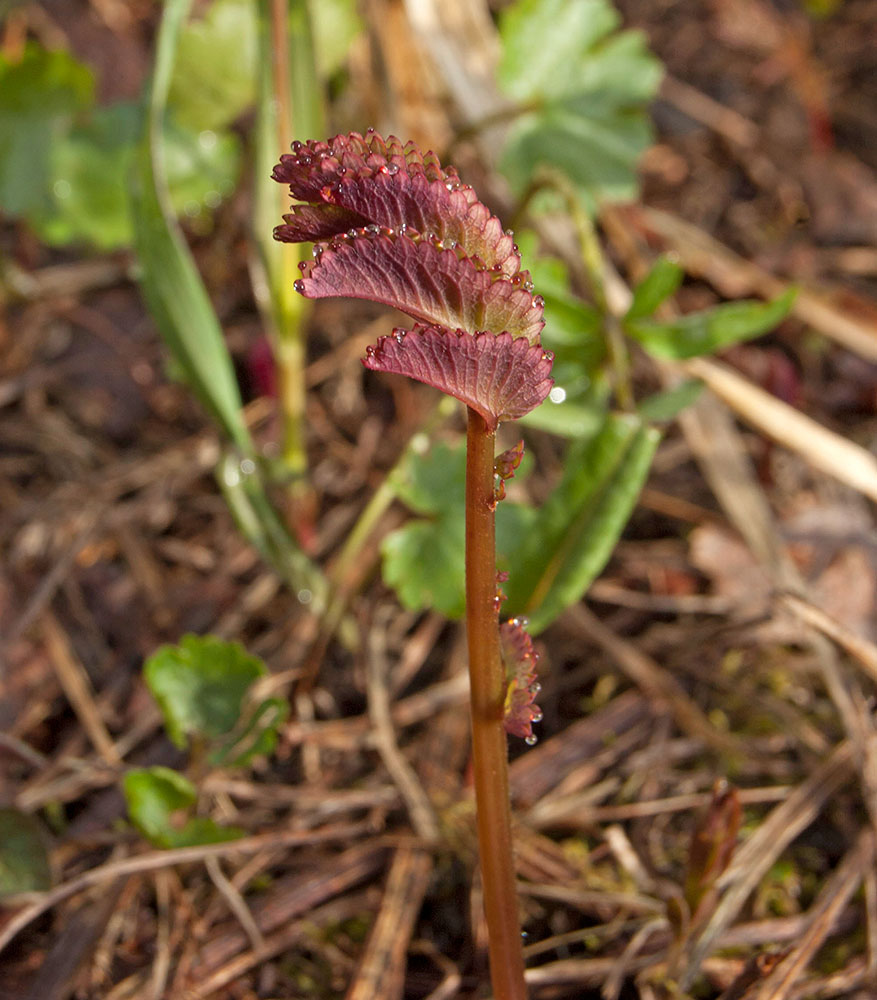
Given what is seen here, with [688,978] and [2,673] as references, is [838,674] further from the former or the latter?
[2,673]

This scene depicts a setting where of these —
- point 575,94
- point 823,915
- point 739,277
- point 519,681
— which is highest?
point 575,94

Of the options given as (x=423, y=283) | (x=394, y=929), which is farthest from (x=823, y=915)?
(x=423, y=283)

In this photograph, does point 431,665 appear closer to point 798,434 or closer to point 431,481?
point 431,481

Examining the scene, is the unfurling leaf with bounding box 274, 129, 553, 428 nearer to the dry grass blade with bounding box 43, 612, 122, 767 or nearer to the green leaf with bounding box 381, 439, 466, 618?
the green leaf with bounding box 381, 439, 466, 618

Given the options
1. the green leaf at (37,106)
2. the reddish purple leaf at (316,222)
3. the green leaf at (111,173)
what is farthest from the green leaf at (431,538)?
the green leaf at (37,106)

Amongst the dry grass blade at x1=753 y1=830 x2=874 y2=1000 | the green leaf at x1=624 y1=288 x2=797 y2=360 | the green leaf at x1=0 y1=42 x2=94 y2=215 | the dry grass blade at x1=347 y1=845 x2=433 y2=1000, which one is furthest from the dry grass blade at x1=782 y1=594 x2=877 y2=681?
the green leaf at x1=0 y1=42 x2=94 y2=215

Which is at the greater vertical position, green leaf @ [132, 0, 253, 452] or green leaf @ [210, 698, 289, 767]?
green leaf @ [132, 0, 253, 452]

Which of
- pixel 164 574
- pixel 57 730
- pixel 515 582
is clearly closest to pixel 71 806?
pixel 57 730
